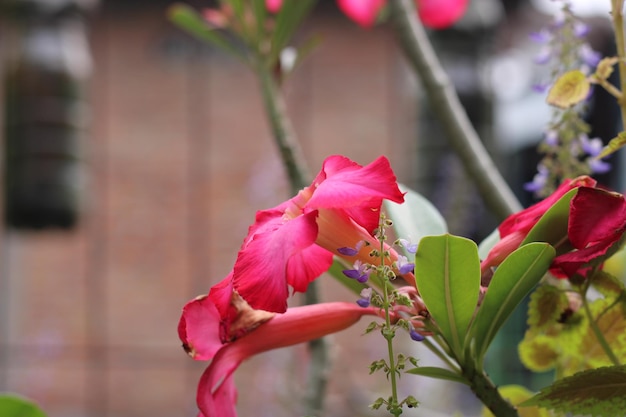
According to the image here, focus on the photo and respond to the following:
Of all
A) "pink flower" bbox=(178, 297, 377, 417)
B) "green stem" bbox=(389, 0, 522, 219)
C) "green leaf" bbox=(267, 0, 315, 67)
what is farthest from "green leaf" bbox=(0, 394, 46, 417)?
"green leaf" bbox=(267, 0, 315, 67)

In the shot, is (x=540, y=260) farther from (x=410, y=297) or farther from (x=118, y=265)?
(x=118, y=265)

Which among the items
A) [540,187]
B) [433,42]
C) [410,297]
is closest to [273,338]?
[410,297]

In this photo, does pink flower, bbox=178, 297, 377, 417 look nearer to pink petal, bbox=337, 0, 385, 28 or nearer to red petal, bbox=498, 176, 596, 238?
red petal, bbox=498, 176, 596, 238

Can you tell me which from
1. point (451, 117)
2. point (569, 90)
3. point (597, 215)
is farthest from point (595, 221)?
point (451, 117)

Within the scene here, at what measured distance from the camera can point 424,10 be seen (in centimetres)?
112

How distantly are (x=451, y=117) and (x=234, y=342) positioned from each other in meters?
0.42

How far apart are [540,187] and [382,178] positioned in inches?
9.1

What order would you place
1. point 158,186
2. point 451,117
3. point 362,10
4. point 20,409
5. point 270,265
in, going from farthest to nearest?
point 158,186, point 362,10, point 451,117, point 20,409, point 270,265

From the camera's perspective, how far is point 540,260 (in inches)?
14.0

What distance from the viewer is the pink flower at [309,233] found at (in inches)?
13.0

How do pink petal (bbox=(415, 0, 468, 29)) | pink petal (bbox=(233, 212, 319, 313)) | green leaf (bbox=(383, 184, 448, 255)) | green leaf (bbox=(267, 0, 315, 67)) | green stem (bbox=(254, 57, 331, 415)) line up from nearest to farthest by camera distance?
1. pink petal (bbox=(233, 212, 319, 313))
2. green leaf (bbox=(383, 184, 448, 255))
3. green stem (bbox=(254, 57, 331, 415))
4. green leaf (bbox=(267, 0, 315, 67))
5. pink petal (bbox=(415, 0, 468, 29))

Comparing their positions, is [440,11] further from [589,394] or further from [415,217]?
[589,394]

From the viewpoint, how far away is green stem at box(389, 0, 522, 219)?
0.68 m

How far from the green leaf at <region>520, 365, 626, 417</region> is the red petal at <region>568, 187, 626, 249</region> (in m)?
0.05
